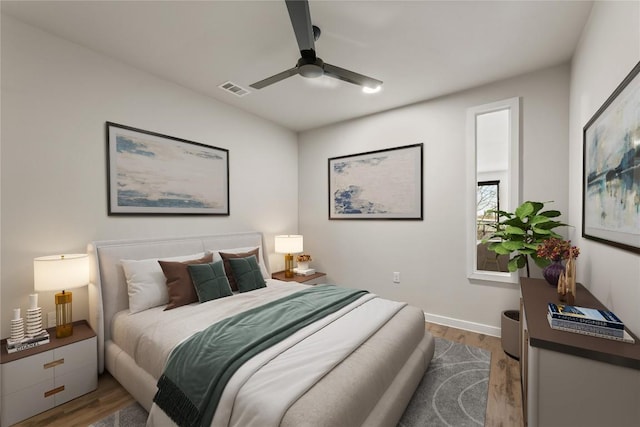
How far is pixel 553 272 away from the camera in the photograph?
2199 millimetres

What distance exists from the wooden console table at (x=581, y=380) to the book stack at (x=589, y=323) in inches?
1.2

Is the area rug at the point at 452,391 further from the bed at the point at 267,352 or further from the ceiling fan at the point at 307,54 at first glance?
the ceiling fan at the point at 307,54

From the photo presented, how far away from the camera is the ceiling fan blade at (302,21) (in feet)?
4.93

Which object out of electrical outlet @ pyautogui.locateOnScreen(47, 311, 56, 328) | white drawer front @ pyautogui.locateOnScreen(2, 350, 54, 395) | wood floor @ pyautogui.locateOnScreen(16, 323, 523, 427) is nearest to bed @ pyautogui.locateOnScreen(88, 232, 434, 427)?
wood floor @ pyautogui.locateOnScreen(16, 323, 523, 427)

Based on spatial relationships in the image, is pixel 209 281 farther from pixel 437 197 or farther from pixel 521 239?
pixel 521 239

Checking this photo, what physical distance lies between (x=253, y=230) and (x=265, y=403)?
2.87 metres

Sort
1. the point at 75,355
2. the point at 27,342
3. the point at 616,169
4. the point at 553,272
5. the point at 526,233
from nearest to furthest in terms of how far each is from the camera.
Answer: the point at 616,169 < the point at 27,342 < the point at 75,355 < the point at 553,272 < the point at 526,233

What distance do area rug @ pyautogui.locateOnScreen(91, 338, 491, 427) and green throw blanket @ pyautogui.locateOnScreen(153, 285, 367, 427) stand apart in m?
0.59

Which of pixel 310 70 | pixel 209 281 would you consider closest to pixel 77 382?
pixel 209 281

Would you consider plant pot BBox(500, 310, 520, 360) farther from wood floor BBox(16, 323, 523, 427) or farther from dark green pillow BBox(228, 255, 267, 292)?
dark green pillow BBox(228, 255, 267, 292)

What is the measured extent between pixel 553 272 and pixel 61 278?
3711 mm

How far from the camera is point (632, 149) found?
1.29 metres

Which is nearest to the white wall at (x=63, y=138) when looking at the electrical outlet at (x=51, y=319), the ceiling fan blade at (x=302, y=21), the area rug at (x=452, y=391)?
the electrical outlet at (x=51, y=319)

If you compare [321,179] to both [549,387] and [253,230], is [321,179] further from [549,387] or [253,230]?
[549,387]
